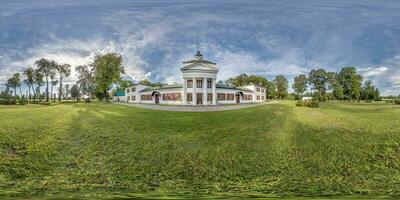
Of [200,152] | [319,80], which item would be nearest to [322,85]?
[319,80]

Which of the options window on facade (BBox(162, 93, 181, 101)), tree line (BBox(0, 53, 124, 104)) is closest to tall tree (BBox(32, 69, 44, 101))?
tree line (BBox(0, 53, 124, 104))

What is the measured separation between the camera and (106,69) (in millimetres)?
6918

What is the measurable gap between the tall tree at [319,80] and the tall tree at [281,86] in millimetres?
812

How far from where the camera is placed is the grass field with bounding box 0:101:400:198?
501 cm

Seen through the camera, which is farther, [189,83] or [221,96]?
[221,96]

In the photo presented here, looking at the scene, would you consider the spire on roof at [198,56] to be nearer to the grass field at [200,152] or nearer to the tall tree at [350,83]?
the grass field at [200,152]

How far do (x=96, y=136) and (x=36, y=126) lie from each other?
2.15 meters

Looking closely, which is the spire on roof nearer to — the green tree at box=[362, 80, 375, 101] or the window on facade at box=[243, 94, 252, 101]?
the window on facade at box=[243, 94, 252, 101]

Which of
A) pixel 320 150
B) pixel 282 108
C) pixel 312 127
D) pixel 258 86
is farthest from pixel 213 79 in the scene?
pixel 312 127

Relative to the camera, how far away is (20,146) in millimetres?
6621

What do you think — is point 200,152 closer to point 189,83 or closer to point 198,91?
point 198,91

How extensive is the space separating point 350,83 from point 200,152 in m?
4.20

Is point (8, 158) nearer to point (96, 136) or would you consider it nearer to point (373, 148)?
point (96, 136)

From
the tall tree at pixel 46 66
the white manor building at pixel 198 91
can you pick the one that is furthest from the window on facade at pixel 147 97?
the tall tree at pixel 46 66
